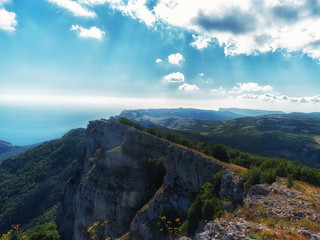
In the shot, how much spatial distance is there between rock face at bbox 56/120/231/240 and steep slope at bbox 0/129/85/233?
124 ft

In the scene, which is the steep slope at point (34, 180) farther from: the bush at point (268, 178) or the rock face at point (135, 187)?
the bush at point (268, 178)

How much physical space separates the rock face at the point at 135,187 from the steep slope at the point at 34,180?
124 ft

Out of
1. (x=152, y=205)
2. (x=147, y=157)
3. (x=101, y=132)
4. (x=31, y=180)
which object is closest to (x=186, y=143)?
(x=147, y=157)

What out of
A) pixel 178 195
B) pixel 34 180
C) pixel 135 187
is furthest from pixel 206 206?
pixel 34 180

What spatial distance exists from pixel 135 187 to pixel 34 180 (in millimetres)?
97214

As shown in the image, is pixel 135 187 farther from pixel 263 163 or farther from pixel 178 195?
pixel 263 163

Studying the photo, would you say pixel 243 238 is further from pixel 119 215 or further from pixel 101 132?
pixel 101 132

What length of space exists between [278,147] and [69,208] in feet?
566

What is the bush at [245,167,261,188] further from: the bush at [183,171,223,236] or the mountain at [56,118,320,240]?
the bush at [183,171,223,236]

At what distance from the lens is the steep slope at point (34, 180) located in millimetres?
83625

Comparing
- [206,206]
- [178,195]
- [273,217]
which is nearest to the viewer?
[273,217]

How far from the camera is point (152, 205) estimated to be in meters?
32.3

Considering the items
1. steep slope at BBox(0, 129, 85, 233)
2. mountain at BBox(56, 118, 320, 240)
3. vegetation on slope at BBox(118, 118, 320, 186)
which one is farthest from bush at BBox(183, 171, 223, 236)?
steep slope at BBox(0, 129, 85, 233)

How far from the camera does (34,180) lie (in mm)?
100625
